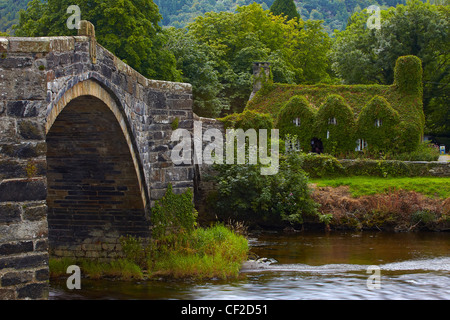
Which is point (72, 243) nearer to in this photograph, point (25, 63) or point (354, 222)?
point (25, 63)

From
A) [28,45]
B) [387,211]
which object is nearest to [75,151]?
[28,45]

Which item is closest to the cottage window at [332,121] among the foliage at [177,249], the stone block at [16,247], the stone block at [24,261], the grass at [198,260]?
the grass at [198,260]

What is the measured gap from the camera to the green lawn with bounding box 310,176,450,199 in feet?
76.5

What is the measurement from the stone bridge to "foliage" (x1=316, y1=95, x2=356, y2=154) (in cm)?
1733

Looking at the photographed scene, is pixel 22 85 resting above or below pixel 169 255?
above

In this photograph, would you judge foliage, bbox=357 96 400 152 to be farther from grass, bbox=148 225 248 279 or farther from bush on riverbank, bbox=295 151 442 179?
grass, bbox=148 225 248 279

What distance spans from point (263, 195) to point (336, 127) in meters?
11.8

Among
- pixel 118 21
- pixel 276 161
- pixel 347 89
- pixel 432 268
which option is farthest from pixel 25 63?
pixel 347 89

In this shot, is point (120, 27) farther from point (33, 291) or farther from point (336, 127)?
point (33, 291)

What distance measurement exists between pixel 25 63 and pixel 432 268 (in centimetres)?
1154

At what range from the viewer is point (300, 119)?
32.1 m

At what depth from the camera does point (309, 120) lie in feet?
105

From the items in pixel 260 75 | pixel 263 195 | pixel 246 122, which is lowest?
pixel 263 195
